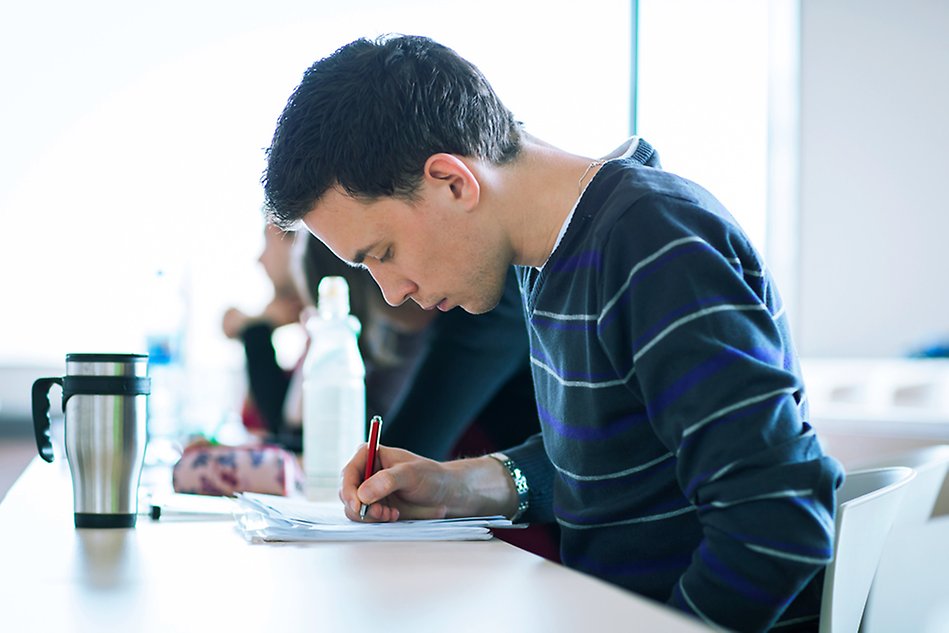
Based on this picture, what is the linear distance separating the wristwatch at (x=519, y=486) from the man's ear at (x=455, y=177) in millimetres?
343

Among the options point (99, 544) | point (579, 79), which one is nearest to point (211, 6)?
point (579, 79)

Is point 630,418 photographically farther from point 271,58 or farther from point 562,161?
point 271,58

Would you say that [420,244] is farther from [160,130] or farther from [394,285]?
[160,130]

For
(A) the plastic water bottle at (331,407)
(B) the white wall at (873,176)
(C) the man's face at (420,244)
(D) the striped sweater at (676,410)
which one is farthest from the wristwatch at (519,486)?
(B) the white wall at (873,176)

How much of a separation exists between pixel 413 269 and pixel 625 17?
121 inches

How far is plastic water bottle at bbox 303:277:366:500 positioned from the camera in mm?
1556

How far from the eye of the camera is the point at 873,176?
15.7 feet

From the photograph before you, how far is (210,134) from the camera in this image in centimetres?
388

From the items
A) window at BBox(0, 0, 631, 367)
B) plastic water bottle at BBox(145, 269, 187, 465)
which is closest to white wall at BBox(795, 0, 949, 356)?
window at BBox(0, 0, 631, 367)

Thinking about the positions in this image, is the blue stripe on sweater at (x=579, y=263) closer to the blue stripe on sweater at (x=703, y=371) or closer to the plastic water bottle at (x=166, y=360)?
the blue stripe on sweater at (x=703, y=371)

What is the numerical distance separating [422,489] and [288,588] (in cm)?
41

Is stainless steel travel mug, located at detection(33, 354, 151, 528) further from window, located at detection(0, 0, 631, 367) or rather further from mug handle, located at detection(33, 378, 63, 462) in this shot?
window, located at detection(0, 0, 631, 367)

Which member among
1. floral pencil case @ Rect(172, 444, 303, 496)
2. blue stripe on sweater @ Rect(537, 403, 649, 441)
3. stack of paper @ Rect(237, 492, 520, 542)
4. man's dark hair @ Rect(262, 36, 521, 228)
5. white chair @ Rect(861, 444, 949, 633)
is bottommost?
floral pencil case @ Rect(172, 444, 303, 496)

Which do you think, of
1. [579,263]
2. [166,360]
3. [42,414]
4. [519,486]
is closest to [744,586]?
[579,263]
